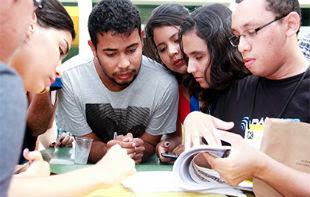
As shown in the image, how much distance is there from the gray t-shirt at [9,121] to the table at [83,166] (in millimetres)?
684

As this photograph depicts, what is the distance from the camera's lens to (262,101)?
139 centimetres

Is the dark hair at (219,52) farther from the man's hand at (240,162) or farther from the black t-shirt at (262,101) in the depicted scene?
the man's hand at (240,162)

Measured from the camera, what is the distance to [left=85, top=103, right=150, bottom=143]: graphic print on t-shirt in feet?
6.20

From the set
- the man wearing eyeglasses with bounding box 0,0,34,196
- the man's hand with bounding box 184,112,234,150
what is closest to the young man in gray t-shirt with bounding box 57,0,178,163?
the man's hand with bounding box 184,112,234,150

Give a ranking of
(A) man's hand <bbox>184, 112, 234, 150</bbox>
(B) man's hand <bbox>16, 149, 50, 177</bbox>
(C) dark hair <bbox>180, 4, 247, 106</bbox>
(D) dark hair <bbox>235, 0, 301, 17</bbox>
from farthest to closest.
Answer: (C) dark hair <bbox>180, 4, 247, 106</bbox>, (D) dark hair <bbox>235, 0, 301, 17</bbox>, (A) man's hand <bbox>184, 112, 234, 150</bbox>, (B) man's hand <bbox>16, 149, 50, 177</bbox>

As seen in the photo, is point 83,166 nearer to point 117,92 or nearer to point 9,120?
point 117,92

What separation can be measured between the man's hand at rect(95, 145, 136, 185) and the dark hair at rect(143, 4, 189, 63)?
38.8 inches

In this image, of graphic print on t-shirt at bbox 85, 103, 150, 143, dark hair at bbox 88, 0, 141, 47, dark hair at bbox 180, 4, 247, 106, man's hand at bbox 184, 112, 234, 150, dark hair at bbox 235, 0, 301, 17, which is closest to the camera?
man's hand at bbox 184, 112, 234, 150

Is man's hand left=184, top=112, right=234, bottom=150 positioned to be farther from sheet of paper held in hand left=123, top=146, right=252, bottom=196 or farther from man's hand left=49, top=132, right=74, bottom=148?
man's hand left=49, top=132, right=74, bottom=148

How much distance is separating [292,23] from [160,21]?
29.9 inches

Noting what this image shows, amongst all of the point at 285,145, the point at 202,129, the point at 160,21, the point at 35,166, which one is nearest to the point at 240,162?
the point at 285,145

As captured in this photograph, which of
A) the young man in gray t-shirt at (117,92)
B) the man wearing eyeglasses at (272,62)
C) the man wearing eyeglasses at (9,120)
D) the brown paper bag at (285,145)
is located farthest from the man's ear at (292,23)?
the man wearing eyeglasses at (9,120)

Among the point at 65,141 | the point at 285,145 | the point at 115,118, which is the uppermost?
the point at 285,145

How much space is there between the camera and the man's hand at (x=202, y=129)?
3.93 feet
